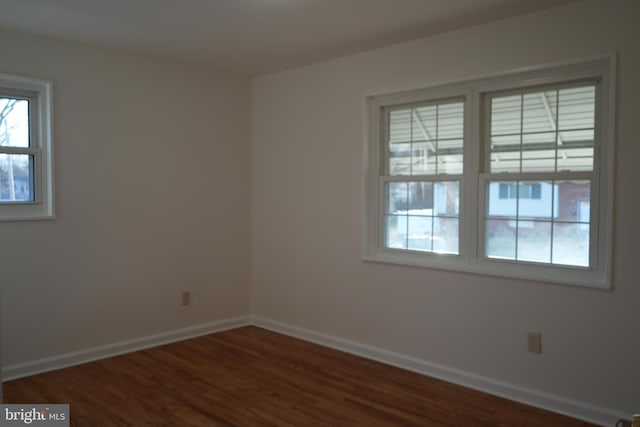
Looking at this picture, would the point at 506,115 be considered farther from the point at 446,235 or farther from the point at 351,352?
the point at 351,352

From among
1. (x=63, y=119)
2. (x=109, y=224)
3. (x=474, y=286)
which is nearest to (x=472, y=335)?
(x=474, y=286)

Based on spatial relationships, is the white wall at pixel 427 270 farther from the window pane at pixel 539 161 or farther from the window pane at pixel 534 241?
the window pane at pixel 539 161

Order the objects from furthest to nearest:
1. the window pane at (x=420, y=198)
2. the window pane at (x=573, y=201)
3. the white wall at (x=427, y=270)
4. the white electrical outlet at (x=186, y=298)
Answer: the white electrical outlet at (x=186, y=298), the window pane at (x=420, y=198), the window pane at (x=573, y=201), the white wall at (x=427, y=270)

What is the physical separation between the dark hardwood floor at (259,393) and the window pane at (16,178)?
1.32 meters

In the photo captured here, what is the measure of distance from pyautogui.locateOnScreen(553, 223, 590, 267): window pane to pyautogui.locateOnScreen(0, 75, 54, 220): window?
358 cm

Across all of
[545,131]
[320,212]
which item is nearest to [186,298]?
[320,212]

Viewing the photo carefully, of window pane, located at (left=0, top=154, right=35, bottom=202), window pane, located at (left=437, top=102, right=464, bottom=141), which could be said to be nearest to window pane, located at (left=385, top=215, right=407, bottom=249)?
window pane, located at (left=437, top=102, right=464, bottom=141)

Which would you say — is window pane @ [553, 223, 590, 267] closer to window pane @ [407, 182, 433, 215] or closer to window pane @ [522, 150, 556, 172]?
window pane @ [522, 150, 556, 172]

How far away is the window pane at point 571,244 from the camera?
3.15m

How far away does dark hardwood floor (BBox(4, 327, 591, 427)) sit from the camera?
9.98ft

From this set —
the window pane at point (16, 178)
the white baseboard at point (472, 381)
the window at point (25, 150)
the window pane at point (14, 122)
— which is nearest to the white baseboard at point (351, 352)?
the white baseboard at point (472, 381)

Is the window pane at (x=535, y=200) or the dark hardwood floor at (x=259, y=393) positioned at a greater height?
the window pane at (x=535, y=200)

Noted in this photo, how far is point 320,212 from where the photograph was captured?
14.9 feet

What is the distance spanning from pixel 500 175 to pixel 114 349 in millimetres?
3283
